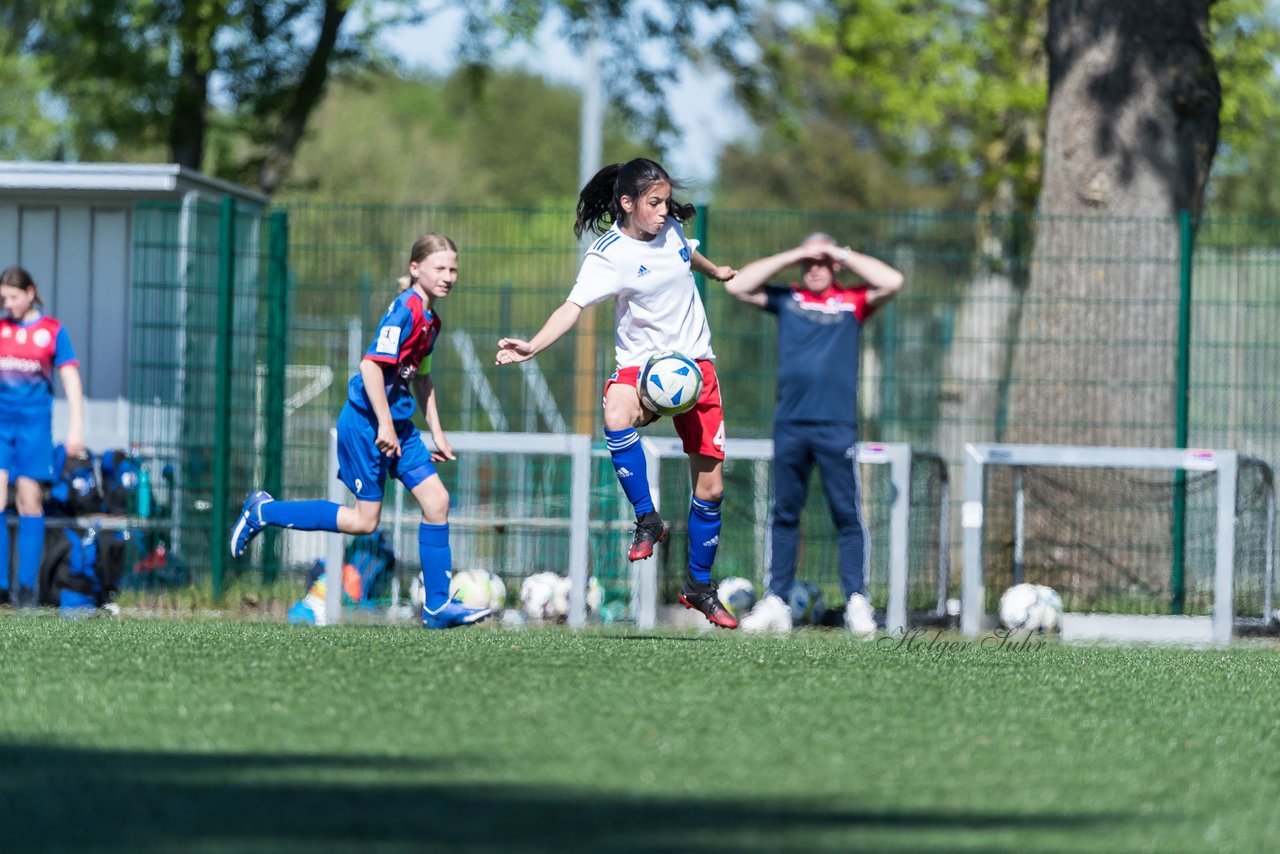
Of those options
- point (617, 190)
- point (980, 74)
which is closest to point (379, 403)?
point (617, 190)

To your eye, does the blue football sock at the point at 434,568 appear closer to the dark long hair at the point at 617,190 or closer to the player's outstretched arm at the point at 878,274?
the dark long hair at the point at 617,190

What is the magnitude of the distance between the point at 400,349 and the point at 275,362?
4.50 meters

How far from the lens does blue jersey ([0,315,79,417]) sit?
11789mm

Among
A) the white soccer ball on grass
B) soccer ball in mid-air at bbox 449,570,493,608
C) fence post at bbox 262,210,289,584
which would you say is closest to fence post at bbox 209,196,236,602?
fence post at bbox 262,210,289,584

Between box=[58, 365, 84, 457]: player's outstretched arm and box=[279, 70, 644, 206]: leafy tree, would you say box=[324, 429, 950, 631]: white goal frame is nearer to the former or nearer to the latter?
box=[58, 365, 84, 457]: player's outstretched arm

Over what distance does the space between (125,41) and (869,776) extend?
18239 millimetres

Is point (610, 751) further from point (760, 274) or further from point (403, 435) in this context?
point (760, 274)

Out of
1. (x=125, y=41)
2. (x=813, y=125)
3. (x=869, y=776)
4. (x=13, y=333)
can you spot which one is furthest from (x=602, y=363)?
(x=813, y=125)

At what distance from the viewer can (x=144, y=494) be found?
12797 mm

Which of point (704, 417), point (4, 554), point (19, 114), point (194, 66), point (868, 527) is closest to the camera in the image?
point (704, 417)

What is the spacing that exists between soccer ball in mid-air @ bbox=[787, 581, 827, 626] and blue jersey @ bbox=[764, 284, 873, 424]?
1.06m

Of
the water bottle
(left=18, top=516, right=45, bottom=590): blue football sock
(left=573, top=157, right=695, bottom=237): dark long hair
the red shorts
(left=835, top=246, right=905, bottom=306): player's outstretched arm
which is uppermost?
(left=573, top=157, right=695, bottom=237): dark long hair

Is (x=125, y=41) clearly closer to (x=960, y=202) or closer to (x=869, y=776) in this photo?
(x=869, y=776)

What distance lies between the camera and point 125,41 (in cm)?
2122
